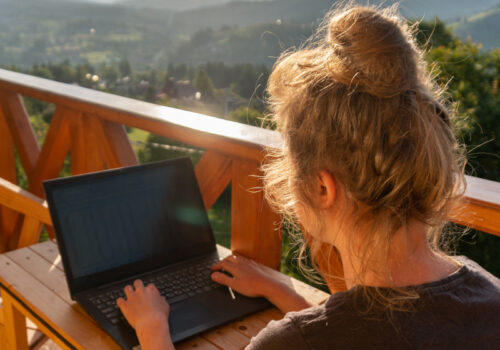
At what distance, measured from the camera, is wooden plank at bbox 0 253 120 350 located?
3.95 ft

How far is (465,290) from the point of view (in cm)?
78

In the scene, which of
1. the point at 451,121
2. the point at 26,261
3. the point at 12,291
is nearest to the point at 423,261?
the point at 451,121

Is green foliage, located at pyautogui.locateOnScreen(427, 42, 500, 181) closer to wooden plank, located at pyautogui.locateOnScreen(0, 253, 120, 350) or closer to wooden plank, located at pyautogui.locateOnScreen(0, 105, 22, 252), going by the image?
wooden plank, located at pyautogui.locateOnScreen(0, 105, 22, 252)

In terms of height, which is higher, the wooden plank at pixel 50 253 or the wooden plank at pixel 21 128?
the wooden plank at pixel 21 128

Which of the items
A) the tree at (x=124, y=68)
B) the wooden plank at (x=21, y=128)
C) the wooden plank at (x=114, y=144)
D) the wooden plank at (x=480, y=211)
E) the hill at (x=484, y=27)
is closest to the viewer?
the wooden plank at (x=480, y=211)

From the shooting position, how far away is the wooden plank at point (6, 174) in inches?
120

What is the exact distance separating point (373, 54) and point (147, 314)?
2.62ft

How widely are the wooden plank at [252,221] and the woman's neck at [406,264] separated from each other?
0.83 m

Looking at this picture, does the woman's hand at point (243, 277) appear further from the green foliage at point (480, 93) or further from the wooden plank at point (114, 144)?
the green foliage at point (480, 93)

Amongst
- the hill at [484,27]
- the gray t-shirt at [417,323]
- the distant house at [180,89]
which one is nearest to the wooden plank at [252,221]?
the gray t-shirt at [417,323]

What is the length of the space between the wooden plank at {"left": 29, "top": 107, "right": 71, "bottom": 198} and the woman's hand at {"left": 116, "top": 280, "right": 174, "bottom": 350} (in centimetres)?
132

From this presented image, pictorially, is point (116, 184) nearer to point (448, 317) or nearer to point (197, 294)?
point (197, 294)

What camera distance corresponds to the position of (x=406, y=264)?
815 millimetres

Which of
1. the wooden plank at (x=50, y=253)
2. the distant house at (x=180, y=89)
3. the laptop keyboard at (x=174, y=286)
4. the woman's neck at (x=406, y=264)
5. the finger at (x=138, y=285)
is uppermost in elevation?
the woman's neck at (x=406, y=264)
